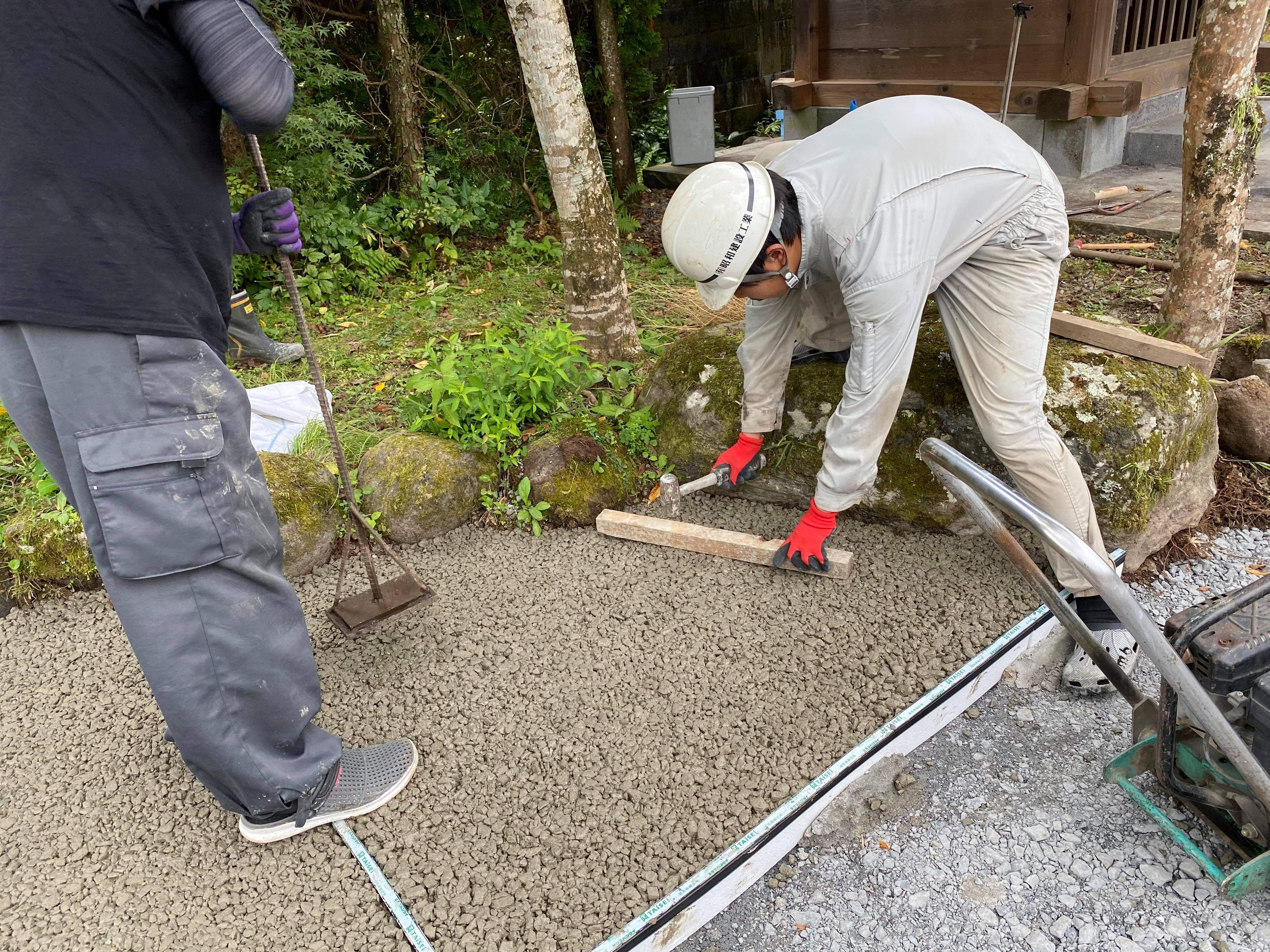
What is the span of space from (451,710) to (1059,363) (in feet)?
7.36

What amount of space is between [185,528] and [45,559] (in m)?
1.86

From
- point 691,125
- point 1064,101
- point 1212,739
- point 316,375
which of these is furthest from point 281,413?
point 1064,101

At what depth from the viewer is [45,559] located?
293 centimetres

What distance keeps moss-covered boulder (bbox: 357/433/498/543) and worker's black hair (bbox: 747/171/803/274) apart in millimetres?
1502

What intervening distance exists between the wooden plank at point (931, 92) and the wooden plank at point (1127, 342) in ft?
10.3

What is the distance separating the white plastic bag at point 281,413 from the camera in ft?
11.2

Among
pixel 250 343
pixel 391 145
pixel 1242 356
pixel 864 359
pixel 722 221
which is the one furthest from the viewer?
pixel 391 145

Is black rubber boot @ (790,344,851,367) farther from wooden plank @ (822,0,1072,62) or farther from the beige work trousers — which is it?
wooden plank @ (822,0,1072,62)

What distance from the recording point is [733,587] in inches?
107

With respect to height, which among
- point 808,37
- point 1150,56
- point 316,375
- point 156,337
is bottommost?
point 316,375

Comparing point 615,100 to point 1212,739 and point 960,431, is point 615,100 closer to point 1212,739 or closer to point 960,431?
point 960,431

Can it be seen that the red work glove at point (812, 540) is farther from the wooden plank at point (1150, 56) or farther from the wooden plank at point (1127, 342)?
the wooden plank at point (1150, 56)

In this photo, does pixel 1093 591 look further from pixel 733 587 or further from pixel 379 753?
pixel 379 753

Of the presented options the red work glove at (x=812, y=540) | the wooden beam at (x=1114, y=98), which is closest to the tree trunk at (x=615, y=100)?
the wooden beam at (x=1114, y=98)
